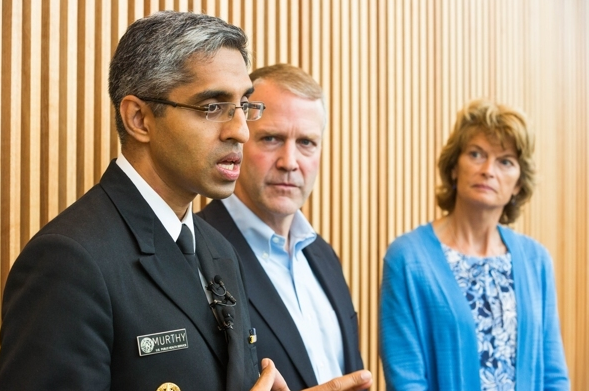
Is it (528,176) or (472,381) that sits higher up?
(528,176)

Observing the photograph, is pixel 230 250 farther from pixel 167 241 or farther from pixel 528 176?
pixel 528 176

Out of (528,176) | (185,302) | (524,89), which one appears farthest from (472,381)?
(524,89)

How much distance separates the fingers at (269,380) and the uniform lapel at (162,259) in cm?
10

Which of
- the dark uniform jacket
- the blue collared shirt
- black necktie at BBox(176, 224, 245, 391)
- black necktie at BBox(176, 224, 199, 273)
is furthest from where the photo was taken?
the blue collared shirt

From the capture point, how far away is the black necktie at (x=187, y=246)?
179 centimetres

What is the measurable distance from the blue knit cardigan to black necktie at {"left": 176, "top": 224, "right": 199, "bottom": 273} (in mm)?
1316

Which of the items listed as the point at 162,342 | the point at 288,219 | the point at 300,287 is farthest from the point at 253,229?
the point at 162,342

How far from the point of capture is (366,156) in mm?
4160

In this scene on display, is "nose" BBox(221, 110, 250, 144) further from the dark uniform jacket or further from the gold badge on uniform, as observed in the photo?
the gold badge on uniform

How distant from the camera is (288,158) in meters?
2.51

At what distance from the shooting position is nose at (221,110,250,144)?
175cm

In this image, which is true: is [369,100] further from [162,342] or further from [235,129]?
[162,342]

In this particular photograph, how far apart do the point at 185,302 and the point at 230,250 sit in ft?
1.39

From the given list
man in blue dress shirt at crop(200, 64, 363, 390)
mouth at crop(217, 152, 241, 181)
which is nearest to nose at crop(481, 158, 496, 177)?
man in blue dress shirt at crop(200, 64, 363, 390)
